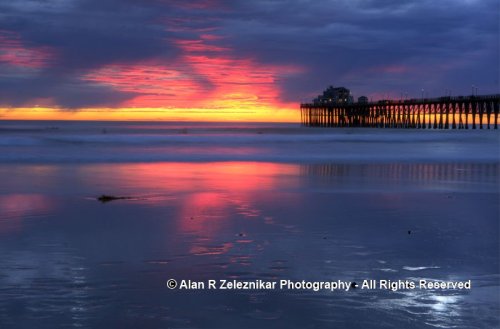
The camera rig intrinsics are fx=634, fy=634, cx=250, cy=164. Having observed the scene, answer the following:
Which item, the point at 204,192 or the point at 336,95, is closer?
the point at 204,192

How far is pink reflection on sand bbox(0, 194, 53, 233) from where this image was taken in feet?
30.9

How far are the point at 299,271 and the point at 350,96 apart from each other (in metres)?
154

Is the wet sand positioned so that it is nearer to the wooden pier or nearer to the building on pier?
the wooden pier

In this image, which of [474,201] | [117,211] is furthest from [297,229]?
[474,201]

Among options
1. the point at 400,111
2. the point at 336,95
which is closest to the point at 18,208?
the point at 400,111

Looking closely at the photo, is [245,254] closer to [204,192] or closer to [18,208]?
[18,208]

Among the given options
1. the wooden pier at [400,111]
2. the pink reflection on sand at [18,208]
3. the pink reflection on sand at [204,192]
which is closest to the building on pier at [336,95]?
the wooden pier at [400,111]

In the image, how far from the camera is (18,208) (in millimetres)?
11203

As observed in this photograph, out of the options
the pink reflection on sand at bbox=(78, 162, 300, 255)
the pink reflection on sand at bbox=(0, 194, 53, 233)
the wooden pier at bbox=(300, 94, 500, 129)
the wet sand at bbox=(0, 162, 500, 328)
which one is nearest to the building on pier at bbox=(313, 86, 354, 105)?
the wooden pier at bbox=(300, 94, 500, 129)

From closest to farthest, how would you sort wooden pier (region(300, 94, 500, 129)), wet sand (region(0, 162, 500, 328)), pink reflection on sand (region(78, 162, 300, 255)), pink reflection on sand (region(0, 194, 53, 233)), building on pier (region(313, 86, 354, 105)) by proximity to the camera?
wet sand (region(0, 162, 500, 328)), pink reflection on sand (region(78, 162, 300, 255)), pink reflection on sand (region(0, 194, 53, 233)), wooden pier (region(300, 94, 500, 129)), building on pier (region(313, 86, 354, 105))

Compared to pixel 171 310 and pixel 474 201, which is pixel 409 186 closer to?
pixel 474 201

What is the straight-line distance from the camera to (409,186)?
15.4 m

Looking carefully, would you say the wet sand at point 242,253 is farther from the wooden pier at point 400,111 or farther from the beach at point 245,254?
the wooden pier at point 400,111

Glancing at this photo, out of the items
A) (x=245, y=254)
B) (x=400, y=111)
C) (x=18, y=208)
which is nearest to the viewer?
(x=245, y=254)
